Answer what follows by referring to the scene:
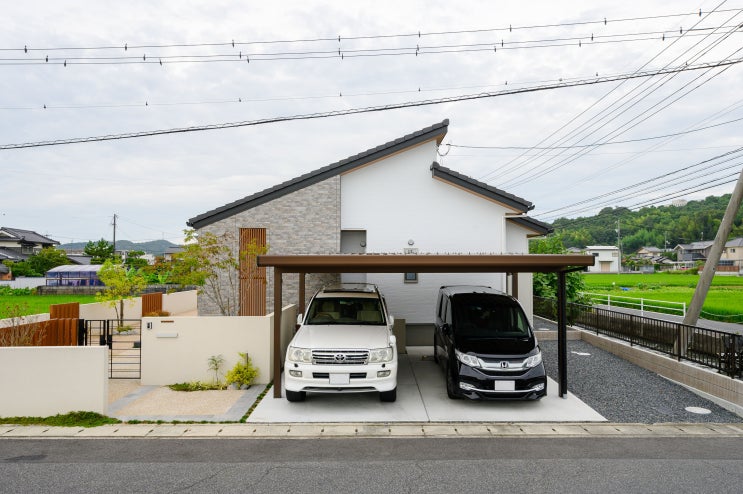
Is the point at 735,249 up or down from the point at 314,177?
down

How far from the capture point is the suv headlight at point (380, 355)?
7.40 meters

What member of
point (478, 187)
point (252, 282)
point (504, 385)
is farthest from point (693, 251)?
point (504, 385)

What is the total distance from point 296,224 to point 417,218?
11.7 feet

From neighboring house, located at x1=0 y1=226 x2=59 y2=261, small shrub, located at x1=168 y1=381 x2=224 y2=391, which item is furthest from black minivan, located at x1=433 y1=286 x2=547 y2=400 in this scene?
neighboring house, located at x1=0 y1=226 x2=59 y2=261

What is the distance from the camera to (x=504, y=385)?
735cm

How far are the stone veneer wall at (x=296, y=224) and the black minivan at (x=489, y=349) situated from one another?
16.3ft

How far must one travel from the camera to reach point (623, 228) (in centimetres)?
9938

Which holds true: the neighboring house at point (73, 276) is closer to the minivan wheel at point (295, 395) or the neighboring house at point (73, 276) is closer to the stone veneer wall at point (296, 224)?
the stone veneer wall at point (296, 224)

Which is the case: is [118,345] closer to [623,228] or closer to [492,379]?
[492,379]

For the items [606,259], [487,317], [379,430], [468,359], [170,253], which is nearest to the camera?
[379,430]

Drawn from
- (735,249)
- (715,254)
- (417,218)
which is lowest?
(715,254)

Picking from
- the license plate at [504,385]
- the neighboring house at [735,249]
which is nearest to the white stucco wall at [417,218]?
the license plate at [504,385]

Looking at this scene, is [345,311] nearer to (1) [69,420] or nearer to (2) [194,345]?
(2) [194,345]

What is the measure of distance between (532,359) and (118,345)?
37.0ft
